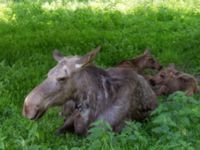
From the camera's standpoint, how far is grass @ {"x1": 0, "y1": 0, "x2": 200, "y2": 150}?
5.97m

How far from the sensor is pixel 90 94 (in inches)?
249

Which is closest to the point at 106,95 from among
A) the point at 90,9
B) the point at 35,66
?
the point at 35,66

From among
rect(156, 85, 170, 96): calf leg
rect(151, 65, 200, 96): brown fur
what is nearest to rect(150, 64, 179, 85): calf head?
rect(151, 65, 200, 96): brown fur

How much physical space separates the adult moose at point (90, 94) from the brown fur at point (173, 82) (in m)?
1.42

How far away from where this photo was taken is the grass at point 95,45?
5.97 m

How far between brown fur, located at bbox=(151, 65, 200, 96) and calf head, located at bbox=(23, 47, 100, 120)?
8.03 feet

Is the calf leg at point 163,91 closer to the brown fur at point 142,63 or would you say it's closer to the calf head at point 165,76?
the calf head at point 165,76

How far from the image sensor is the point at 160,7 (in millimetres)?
14094

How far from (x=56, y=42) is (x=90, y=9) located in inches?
126

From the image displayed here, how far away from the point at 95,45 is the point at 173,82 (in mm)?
2397

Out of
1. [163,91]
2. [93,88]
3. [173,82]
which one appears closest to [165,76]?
[173,82]

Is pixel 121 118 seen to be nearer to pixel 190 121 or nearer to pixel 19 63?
pixel 190 121

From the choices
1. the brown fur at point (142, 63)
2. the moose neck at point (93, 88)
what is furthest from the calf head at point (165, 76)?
the moose neck at point (93, 88)

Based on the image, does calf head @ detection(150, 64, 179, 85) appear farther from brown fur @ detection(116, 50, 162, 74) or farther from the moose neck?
the moose neck
